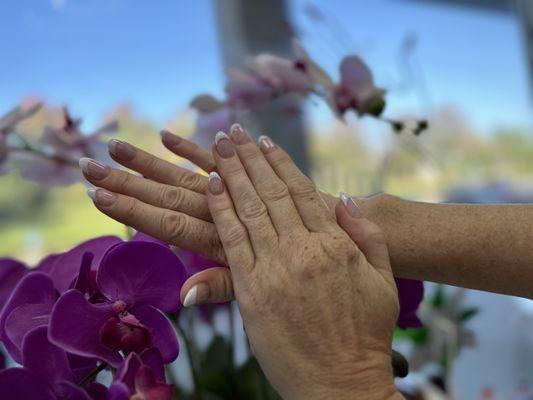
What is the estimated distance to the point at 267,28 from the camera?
1.63 meters

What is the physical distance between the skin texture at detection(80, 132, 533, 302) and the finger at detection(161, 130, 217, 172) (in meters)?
0.04

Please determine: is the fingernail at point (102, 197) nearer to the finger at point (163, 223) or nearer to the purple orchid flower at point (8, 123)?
the finger at point (163, 223)

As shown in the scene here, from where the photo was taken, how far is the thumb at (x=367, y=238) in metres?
0.42

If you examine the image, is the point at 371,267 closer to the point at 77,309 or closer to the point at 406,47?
the point at 77,309

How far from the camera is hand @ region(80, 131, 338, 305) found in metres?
0.41

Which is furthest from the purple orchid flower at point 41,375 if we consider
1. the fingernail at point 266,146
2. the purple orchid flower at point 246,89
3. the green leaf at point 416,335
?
the green leaf at point 416,335

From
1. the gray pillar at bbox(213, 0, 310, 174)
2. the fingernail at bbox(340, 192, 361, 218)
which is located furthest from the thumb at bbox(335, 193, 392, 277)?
the gray pillar at bbox(213, 0, 310, 174)

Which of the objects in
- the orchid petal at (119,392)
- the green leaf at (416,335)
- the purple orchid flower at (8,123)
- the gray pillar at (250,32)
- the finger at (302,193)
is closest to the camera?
the orchid petal at (119,392)

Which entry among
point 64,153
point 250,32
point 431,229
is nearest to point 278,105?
point 250,32

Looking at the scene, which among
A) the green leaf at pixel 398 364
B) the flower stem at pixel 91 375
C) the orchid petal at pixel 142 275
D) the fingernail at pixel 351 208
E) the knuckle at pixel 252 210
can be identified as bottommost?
the green leaf at pixel 398 364

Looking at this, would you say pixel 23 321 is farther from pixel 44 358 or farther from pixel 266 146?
pixel 266 146

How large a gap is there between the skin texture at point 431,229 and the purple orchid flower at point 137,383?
123mm

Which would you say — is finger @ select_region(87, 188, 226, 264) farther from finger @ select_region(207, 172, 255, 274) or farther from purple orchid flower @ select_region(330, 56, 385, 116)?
purple orchid flower @ select_region(330, 56, 385, 116)

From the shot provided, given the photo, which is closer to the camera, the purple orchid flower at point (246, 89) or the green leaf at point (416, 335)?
the purple orchid flower at point (246, 89)
